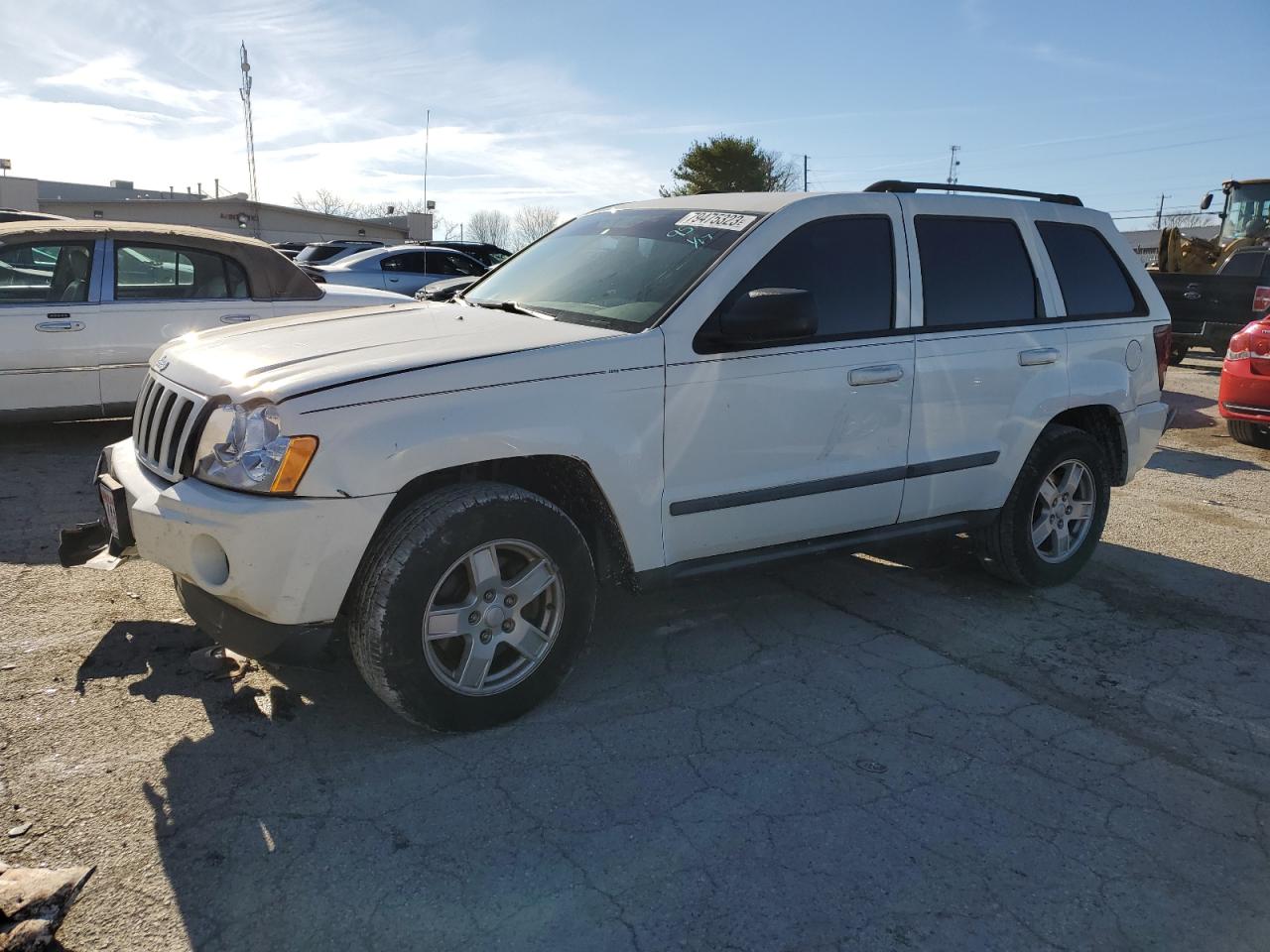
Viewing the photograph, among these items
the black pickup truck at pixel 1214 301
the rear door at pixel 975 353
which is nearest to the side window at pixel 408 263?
the black pickup truck at pixel 1214 301

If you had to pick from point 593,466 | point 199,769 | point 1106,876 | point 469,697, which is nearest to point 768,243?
point 593,466

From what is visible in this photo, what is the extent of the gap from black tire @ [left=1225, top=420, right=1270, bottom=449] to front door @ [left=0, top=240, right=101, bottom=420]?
987 centimetres

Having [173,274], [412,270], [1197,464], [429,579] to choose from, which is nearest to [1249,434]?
[1197,464]

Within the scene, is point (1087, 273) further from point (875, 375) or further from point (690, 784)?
point (690, 784)

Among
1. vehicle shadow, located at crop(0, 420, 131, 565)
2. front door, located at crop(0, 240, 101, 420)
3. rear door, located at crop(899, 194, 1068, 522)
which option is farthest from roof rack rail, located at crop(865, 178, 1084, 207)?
front door, located at crop(0, 240, 101, 420)

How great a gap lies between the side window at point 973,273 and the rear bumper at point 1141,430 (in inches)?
36.9

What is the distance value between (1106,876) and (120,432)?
25.1ft

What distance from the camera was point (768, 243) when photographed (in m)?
3.93

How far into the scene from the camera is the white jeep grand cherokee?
3033mm

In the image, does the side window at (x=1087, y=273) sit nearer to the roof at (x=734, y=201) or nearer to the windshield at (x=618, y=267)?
the roof at (x=734, y=201)

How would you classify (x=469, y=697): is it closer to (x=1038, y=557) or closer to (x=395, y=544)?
(x=395, y=544)

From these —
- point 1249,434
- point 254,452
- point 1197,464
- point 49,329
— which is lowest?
point 1197,464

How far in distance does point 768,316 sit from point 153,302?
5.39 meters

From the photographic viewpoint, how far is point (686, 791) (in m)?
3.06
